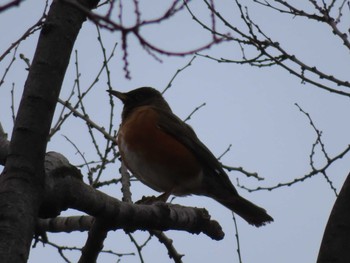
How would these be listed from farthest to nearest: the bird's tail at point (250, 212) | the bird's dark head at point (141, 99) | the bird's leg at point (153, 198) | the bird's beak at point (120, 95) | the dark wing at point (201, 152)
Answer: the bird's dark head at point (141, 99) → the bird's beak at point (120, 95) → the dark wing at point (201, 152) → the bird's tail at point (250, 212) → the bird's leg at point (153, 198)

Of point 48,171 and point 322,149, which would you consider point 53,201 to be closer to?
point 48,171

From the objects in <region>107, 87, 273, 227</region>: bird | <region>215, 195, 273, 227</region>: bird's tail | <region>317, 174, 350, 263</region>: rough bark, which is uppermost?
<region>107, 87, 273, 227</region>: bird

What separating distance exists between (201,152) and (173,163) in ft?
1.12

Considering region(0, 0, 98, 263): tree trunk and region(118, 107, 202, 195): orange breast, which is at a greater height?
region(118, 107, 202, 195): orange breast

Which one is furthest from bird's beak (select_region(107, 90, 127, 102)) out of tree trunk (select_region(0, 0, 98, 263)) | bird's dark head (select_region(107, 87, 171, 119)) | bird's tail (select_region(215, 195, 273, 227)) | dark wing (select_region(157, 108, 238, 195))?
tree trunk (select_region(0, 0, 98, 263))

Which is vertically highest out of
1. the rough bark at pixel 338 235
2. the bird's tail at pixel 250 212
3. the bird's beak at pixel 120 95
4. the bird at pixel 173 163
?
the bird's beak at pixel 120 95

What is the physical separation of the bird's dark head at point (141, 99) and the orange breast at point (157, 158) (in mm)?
832

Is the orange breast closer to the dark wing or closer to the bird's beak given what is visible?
the dark wing

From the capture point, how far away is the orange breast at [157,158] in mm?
5891

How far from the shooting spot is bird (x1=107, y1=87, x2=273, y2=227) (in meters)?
5.88

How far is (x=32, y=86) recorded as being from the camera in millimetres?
2277

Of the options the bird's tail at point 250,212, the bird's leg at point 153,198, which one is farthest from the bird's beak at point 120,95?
the bird's tail at point 250,212

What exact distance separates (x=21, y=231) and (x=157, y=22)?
3.00 feet

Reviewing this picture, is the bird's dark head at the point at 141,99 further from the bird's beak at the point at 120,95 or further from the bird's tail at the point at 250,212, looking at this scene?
the bird's tail at the point at 250,212
